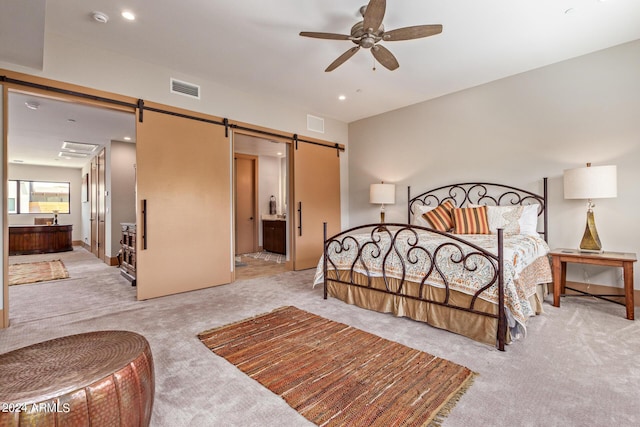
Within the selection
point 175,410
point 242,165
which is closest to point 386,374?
point 175,410

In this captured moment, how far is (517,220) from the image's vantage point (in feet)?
12.3

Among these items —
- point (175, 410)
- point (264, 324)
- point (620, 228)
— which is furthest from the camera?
point (620, 228)

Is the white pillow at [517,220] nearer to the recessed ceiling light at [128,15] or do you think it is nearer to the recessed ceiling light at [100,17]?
A: the recessed ceiling light at [128,15]

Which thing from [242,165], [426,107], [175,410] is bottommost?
[175,410]

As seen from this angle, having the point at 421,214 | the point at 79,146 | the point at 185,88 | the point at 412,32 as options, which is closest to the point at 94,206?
the point at 79,146

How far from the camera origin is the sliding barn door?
5.51 m

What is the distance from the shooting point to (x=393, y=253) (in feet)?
10.1

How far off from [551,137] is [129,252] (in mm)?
6431

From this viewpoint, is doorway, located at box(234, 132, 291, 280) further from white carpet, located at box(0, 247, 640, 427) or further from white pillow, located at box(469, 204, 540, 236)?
white pillow, located at box(469, 204, 540, 236)

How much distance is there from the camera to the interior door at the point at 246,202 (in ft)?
25.1

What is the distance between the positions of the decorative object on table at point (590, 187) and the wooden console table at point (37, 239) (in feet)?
38.0

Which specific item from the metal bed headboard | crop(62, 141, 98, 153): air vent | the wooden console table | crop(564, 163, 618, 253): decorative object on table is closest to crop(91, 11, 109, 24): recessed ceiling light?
the metal bed headboard

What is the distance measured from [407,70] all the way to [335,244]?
253 centimetres

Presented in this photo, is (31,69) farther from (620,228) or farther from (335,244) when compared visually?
(620,228)
